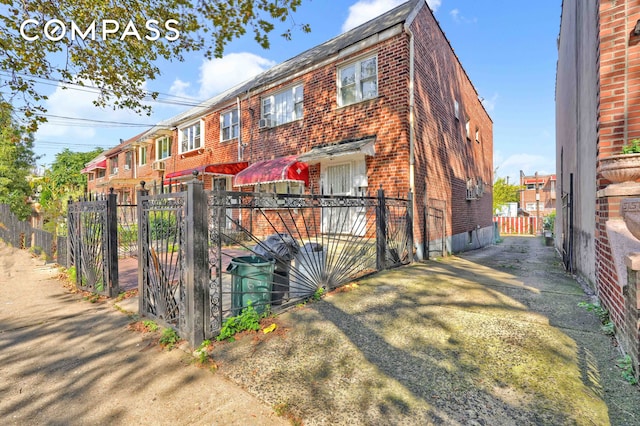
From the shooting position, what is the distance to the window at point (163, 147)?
18906 mm

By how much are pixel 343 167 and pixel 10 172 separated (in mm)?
23234

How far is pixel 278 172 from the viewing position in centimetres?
955

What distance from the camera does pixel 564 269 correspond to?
7.77 m

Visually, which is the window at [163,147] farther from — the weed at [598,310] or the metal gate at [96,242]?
the weed at [598,310]

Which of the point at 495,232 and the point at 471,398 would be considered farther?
the point at 495,232

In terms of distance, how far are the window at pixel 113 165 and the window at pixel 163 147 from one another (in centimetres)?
1010

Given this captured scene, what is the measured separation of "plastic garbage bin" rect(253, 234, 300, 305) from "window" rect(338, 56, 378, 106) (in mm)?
6170

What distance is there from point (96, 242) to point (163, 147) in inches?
609

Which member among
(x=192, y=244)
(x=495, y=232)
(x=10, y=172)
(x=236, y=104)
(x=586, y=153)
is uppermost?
(x=236, y=104)

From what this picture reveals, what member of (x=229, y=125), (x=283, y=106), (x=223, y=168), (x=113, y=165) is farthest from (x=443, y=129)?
(x=113, y=165)

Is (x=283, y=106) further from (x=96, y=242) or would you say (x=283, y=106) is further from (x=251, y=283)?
(x=251, y=283)

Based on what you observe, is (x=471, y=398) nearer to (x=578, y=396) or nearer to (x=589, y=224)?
(x=578, y=396)

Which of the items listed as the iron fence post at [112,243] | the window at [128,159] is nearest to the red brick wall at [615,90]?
the iron fence post at [112,243]

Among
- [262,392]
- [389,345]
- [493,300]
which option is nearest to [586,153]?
[493,300]
